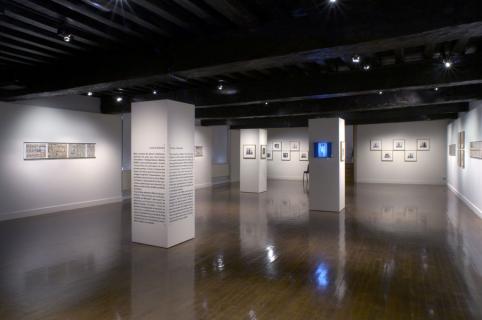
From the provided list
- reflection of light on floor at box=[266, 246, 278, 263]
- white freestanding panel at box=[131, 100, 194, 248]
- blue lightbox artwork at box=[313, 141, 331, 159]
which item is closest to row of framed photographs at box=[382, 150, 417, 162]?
blue lightbox artwork at box=[313, 141, 331, 159]

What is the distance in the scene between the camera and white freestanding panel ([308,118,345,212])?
974 centimetres

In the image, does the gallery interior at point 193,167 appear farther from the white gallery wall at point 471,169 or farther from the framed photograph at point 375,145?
the framed photograph at point 375,145

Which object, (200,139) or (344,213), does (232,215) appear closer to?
(344,213)

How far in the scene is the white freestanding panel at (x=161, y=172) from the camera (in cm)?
628

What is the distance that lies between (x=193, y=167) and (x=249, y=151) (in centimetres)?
798

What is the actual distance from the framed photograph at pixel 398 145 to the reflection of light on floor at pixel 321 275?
14525mm

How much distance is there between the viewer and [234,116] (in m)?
11.4

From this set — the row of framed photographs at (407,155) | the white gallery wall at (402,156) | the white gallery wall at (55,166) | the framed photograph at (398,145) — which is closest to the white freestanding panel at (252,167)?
the white gallery wall at (55,166)

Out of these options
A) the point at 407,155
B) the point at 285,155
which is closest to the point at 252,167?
the point at 285,155

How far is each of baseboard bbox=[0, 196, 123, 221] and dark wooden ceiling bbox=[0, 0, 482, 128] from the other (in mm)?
3094

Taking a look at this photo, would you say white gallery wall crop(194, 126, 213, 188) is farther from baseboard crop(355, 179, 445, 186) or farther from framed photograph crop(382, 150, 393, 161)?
framed photograph crop(382, 150, 393, 161)

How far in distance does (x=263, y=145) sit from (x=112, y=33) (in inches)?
422

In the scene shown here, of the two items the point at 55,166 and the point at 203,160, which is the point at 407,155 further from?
the point at 55,166

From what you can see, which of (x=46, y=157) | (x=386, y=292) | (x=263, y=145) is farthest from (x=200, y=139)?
(x=386, y=292)
